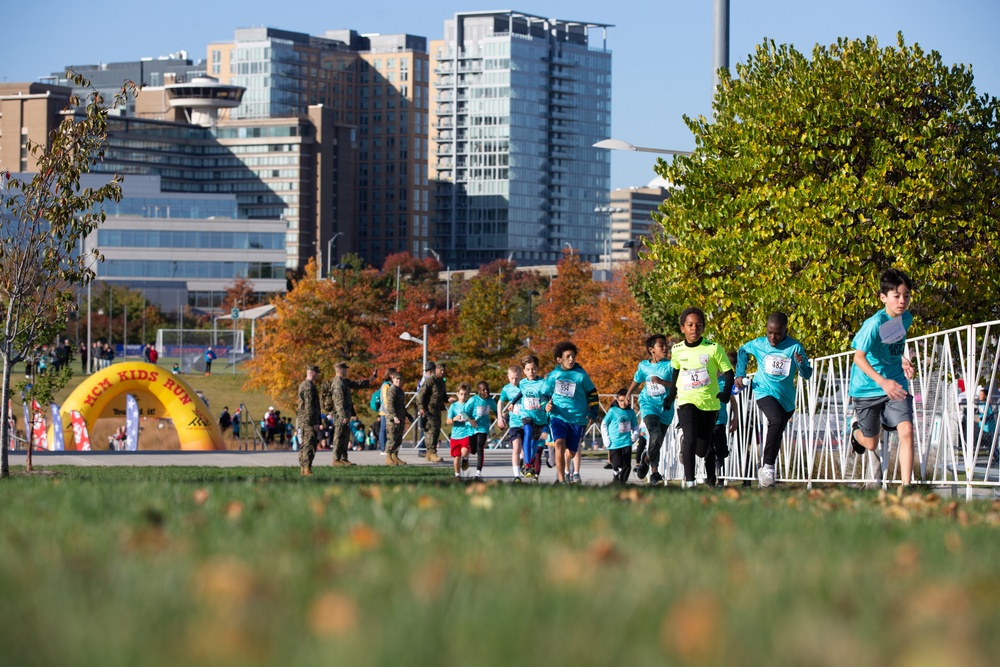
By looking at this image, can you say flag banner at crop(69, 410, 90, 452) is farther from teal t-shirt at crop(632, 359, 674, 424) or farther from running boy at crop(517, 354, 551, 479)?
teal t-shirt at crop(632, 359, 674, 424)

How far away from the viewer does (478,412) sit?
69.8 feet

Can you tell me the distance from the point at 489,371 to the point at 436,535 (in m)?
49.5

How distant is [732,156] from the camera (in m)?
23.1

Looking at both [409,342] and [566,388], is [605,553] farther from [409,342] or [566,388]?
[409,342]

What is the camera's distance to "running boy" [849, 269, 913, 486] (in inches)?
442

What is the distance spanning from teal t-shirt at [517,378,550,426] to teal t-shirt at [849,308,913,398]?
547 centimetres

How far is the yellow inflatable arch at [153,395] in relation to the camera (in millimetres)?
37219

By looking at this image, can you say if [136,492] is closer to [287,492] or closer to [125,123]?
[287,492]

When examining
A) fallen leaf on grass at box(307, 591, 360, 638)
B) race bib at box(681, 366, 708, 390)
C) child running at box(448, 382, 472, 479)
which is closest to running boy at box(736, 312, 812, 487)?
race bib at box(681, 366, 708, 390)

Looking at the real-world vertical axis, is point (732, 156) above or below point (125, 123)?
below

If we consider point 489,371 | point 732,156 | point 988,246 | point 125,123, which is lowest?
point 489,371

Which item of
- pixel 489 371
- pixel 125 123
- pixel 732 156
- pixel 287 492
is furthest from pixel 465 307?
pixel 125 123

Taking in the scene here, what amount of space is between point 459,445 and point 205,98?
594ft

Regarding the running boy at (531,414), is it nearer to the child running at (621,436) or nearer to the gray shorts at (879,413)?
the child running at (621,436)
